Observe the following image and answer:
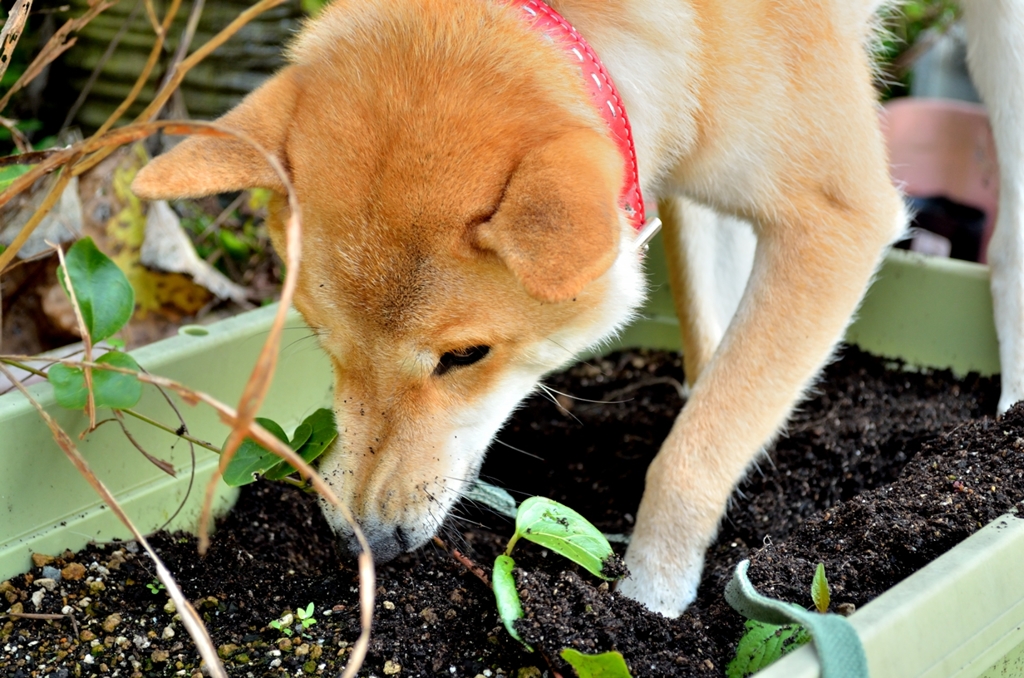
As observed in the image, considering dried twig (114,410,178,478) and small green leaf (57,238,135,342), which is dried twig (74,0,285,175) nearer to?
small green leaf (57,238,135,342)

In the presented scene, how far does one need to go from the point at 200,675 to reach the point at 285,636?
15 centimetres

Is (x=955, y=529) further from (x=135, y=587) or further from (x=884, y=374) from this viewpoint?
(x=135, y=587)

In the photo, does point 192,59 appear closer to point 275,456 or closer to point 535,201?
point 535,201

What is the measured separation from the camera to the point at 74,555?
185 centimetres

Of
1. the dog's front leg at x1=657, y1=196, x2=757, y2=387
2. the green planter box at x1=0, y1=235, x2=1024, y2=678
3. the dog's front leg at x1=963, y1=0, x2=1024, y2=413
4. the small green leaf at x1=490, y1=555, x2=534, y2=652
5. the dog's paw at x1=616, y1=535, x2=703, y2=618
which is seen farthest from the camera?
the dog's front leg at x1=657, y1=196, x2=757, y2=387

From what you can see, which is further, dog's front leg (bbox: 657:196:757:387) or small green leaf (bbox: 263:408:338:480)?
dog's front leg (bbox: 657:196:757:387)

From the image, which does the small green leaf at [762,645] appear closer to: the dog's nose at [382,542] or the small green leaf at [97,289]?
the dog's nose at [382,542]

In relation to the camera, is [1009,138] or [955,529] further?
[1009,138]

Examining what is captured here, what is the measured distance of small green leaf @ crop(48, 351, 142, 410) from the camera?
153 cm

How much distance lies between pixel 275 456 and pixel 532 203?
1.94ft

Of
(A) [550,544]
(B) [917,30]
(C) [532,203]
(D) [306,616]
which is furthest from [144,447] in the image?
(B) [917,30]

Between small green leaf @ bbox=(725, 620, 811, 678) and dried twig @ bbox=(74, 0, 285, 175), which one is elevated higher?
dried twig @ bbox=(74, 0, 285, 175)

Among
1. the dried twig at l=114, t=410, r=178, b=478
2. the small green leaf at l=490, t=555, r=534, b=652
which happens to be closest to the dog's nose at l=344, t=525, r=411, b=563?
the small green leaf at l=490, t=555, r=534, b=652

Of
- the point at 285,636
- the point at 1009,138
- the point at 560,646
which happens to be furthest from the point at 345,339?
the point at 1009,138
